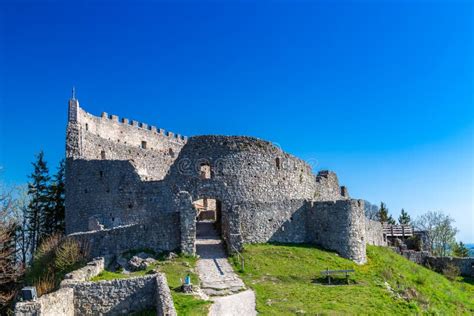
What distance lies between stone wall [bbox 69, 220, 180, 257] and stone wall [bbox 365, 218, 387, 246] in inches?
811

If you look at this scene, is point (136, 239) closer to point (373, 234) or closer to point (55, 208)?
point (55, 208)

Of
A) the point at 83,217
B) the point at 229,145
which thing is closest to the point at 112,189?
the point at 83,217

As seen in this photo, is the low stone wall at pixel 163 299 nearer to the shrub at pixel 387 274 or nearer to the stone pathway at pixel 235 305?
the stone pathway at pixel 235 305

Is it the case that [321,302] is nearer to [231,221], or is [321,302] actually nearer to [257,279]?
[257,279]

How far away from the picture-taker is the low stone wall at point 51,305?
16.0 meters

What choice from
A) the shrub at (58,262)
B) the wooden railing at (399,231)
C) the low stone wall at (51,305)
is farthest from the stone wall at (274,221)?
the wooden railing at (399,231)

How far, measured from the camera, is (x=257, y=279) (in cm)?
2334

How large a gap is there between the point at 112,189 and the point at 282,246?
48.1ft

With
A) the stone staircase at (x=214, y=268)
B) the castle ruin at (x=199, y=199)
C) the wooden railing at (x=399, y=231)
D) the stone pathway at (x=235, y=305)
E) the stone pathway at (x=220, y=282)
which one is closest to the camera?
the stone pathway at (x=235, y=305)

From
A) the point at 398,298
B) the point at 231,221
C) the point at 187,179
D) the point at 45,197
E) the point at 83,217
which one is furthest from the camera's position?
the point at 45,197

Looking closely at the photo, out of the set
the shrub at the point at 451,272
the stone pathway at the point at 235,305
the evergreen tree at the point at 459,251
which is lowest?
the evergreen tree at the point at 459,251

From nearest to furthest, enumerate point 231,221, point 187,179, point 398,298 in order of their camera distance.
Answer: point 398,298
point 231,221
point 187,179

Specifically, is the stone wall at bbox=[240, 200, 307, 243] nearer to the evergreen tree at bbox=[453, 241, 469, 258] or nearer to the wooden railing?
the wooden railing

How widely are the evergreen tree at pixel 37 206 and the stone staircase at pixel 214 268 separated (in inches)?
686
